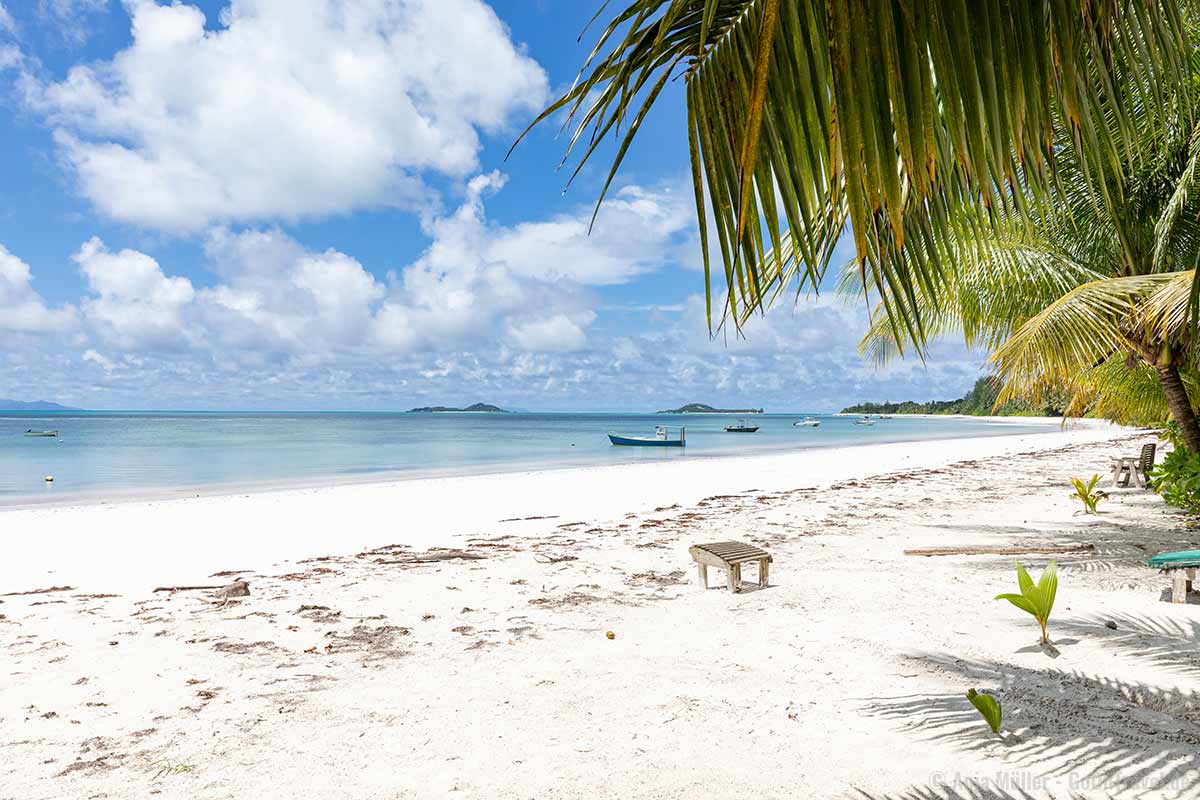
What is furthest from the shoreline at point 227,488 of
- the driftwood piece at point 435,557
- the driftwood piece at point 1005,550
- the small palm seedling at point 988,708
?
the small palm seedling at point 988,708

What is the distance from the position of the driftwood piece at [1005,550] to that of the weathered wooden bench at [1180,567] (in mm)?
1892

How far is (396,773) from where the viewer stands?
3232 mm

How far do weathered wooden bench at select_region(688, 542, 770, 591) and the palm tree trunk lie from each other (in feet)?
15.0

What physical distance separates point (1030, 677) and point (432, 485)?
658 inches

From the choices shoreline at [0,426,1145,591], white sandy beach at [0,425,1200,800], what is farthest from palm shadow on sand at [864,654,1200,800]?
shoreline at [0,426,1145,591]

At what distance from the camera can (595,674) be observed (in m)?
4.37

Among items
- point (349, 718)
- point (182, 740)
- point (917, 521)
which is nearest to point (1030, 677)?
point (349, 718)

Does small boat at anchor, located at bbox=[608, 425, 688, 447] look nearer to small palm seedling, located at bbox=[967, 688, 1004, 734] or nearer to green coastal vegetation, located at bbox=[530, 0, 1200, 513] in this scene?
small palm seedling, located at bbox=[967, 688, 1004, 734]

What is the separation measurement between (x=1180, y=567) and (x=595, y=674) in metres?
4.44

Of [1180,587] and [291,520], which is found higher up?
[1180,587]

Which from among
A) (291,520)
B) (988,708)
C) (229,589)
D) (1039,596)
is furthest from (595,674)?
(291,520)

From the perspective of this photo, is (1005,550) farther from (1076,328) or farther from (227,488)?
(227,488)

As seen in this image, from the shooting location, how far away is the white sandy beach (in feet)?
10.4

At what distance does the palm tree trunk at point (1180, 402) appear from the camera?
741 cm
